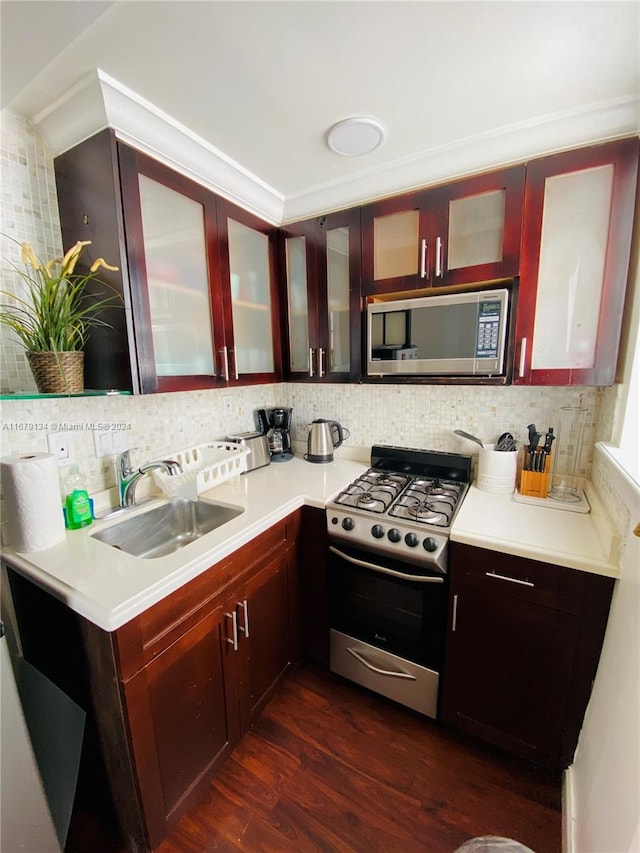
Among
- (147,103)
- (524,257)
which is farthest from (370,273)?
(147,103)

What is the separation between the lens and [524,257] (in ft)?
4.20

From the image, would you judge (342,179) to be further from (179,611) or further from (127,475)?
(179,611)

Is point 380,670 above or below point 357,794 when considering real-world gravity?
above

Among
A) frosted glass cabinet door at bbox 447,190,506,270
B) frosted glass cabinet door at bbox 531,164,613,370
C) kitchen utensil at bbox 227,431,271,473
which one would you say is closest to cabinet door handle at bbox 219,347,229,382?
kitchen utensil at bbox 227,431,271,473

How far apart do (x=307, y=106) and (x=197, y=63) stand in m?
0.34

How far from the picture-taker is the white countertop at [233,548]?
2.95 ft

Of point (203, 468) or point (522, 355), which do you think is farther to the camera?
point (203, 468)

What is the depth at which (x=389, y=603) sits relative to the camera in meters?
1.42

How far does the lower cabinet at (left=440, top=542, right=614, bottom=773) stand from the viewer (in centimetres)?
109

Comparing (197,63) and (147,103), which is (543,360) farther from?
(147,103)

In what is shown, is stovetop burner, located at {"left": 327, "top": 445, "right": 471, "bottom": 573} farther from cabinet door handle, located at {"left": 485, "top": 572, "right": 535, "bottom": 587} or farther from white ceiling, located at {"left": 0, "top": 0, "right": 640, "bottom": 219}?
white ceiling, located at {"left": 0, "top": 0, "right": 640, "bottom": 219}

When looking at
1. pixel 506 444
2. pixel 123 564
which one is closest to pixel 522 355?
pixel 506 444

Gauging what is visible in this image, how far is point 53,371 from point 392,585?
143 cm

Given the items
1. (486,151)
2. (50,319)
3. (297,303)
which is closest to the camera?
(50,319)
